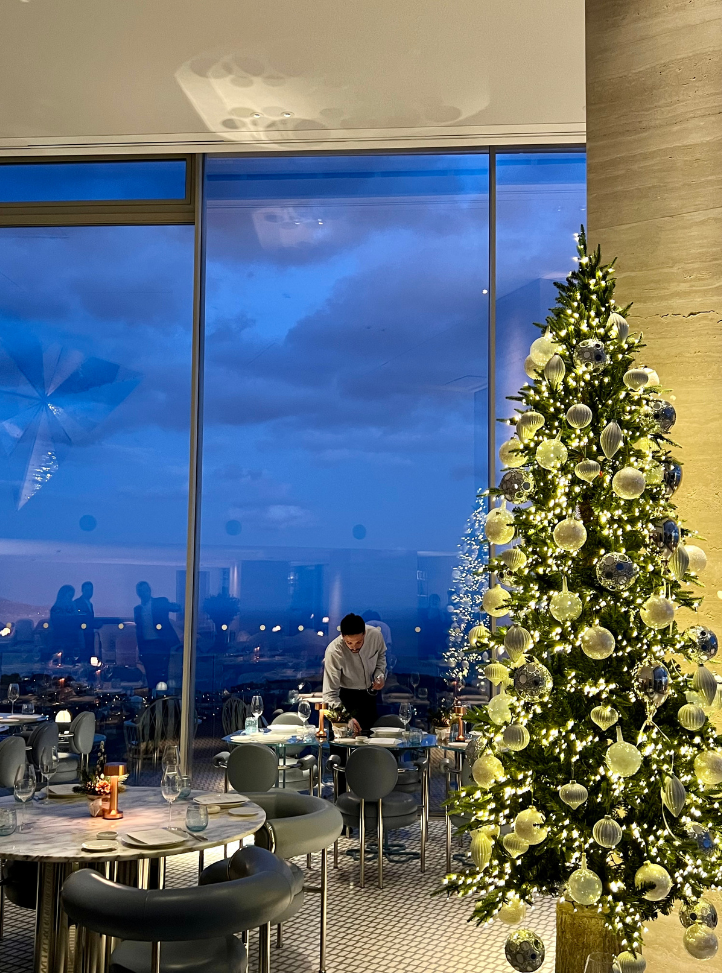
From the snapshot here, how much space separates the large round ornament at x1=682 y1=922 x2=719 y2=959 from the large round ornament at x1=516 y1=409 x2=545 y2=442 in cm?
137

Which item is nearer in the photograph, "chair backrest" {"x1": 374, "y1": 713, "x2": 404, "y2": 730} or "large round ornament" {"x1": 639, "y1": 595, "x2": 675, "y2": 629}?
"large round ornament" {"x1": 639, "y1": 595, "x2": 675, "y2": 629}

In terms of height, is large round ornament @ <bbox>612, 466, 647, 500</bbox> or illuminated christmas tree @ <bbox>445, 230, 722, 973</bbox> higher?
large round ornament @ <bbox>612, 466, 647, 500</bbox>

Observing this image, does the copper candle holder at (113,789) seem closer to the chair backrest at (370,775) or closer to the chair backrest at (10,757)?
the chair backrest at (10,757)

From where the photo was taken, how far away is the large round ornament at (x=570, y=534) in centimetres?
241

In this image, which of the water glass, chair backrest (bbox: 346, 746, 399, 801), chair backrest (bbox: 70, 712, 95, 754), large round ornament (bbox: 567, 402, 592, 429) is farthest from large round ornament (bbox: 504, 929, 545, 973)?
chair backrest (bbox: 70, 712, 95, 754)

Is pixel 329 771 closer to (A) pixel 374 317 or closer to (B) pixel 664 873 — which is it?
(A) pixel 374 317

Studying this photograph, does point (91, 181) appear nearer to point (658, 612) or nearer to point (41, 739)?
point (41, 739)

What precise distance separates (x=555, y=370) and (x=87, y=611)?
17.5 feet

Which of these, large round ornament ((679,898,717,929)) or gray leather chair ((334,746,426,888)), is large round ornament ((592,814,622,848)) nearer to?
large round ornament ((679,898,717,929))

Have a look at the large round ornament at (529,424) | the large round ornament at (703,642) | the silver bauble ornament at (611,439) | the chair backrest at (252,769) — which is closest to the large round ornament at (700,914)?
the large round ornament at (703,642)

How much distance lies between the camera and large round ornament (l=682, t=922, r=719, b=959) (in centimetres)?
235

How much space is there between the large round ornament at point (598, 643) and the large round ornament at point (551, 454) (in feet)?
1.50

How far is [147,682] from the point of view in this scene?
6910mm

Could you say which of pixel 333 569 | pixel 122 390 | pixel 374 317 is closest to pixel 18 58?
pixel 122 390
